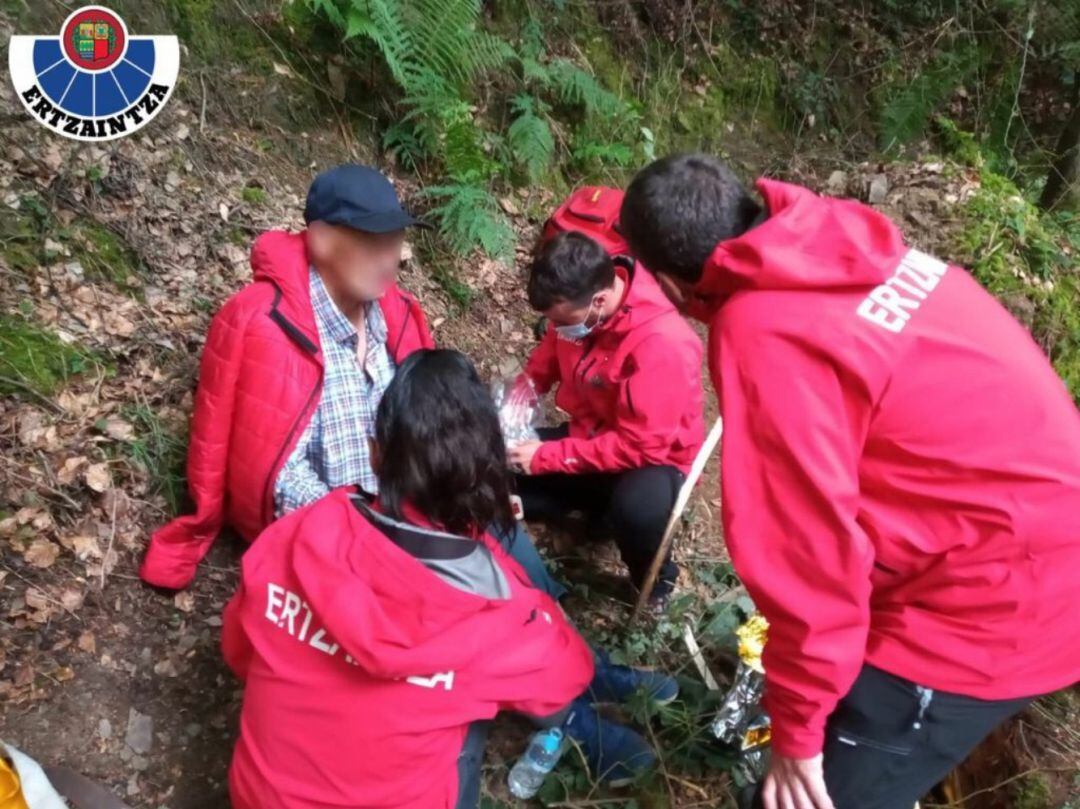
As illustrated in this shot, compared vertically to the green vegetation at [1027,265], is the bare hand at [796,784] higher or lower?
lower

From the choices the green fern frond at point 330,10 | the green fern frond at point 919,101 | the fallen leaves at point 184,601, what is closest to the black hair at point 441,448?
the fallen leaves at point 184,601

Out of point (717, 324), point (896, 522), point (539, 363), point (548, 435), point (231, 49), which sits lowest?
point (548, 435)

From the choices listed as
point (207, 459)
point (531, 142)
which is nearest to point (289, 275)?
point (207, 459)

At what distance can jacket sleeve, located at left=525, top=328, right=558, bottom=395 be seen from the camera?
11.4 feet

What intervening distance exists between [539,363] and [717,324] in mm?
1977

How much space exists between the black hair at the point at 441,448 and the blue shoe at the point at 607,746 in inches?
37.7

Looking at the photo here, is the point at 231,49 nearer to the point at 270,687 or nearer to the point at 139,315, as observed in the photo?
the point at 139,315

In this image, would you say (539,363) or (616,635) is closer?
(616,635)

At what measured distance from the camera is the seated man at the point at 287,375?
2.61m

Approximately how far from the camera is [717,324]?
1.59 meters

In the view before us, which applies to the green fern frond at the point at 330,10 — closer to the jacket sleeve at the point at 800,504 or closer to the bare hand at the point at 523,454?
the bare hand at the point at 523,454

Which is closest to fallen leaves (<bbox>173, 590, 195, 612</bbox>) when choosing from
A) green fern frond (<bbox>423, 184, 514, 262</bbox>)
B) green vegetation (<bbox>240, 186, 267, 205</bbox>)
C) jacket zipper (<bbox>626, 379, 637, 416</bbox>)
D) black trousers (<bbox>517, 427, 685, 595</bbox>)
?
black trousers (<bbox>517, 427, 685, 595</bbox>)

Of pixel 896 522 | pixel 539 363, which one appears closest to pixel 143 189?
pixel 539 363

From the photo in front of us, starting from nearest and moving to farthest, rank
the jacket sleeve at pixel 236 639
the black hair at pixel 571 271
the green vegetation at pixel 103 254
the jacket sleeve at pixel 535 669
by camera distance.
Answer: the jacket sleeve at pixel 535 669 < the jacket sleeve at pixel 236 639 < the black hair at pixel 571 271 < the green vegetation at pixel 103 254
